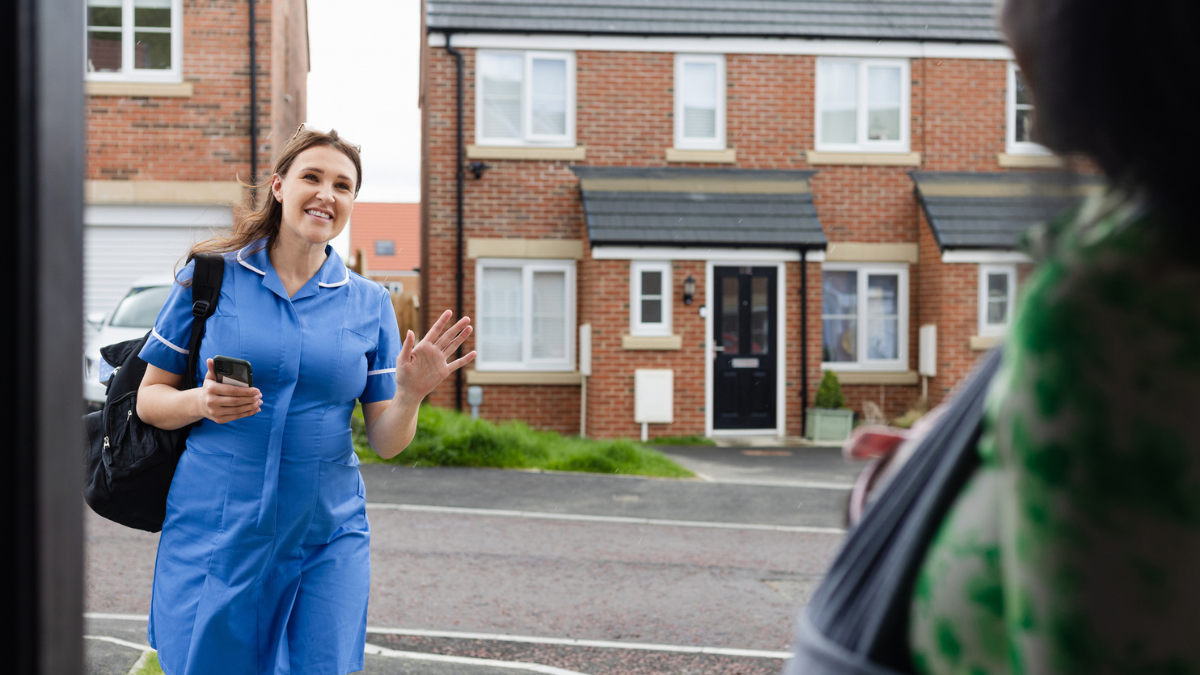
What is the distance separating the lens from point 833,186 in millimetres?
16469

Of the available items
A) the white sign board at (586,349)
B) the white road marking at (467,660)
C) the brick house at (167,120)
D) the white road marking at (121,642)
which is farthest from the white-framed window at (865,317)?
the white road marking at (121,642)

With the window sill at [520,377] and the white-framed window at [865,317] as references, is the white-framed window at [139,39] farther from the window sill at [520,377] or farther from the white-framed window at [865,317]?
the white-framed window at [865,317]

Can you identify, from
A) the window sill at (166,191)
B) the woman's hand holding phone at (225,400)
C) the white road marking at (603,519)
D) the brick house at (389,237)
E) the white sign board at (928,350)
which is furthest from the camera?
the brick house at (389,237)

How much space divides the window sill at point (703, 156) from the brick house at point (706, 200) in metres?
0.05

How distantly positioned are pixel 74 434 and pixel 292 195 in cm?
203

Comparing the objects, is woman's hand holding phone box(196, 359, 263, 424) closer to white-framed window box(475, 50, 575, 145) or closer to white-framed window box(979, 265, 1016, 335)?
white-framed window box(475, 50, 575, 145)

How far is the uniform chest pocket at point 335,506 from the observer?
2.85m

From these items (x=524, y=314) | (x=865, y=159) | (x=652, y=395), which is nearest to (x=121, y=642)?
(x=652, y=395)

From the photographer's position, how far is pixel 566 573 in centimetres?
671

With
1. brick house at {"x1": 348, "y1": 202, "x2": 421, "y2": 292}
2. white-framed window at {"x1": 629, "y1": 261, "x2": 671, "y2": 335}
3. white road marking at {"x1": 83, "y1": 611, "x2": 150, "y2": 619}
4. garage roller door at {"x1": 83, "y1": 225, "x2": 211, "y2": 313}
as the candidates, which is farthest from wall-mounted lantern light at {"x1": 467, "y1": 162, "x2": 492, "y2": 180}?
brick house at {"x1": 348, "y1": 202, "x2": 421, "y2": 292}

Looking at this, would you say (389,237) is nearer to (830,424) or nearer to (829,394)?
(829,394)

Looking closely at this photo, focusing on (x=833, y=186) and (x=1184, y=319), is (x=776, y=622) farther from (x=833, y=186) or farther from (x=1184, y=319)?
(x=833, y=186)

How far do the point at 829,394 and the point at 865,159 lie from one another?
3968mm

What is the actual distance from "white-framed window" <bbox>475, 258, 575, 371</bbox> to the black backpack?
1294 centimetres
